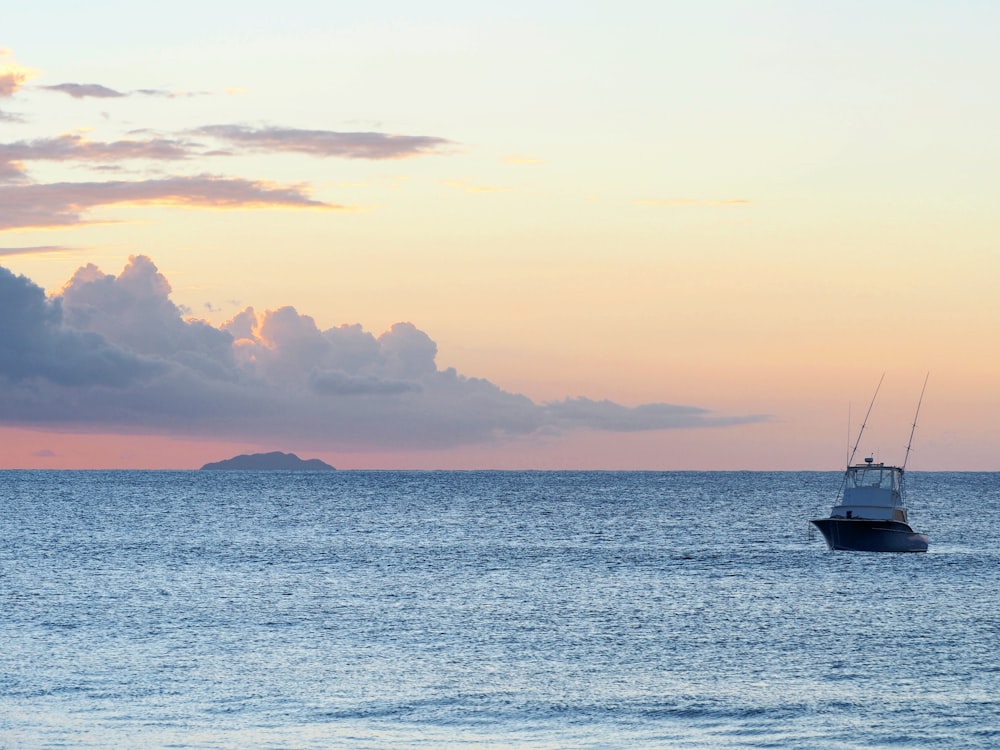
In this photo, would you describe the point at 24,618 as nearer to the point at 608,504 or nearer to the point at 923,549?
the point at 923,549

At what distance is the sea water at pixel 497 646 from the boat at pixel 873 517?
1.42 m

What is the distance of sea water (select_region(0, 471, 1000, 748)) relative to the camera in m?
40.8

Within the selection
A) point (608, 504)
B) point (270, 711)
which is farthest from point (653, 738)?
point (608, 504)

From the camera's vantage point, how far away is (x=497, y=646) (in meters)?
55.9

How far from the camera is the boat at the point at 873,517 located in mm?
94688

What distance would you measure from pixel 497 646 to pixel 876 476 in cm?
4831

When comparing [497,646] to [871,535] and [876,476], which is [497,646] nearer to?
[871,535]

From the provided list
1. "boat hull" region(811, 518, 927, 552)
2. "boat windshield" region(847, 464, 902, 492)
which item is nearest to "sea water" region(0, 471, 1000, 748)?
"boat hull" region(811, 518, 927, 552)

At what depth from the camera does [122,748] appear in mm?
37281

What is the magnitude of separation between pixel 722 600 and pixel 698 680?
23428 mm

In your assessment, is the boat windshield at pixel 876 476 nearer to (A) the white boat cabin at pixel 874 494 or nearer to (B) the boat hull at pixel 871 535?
(A) the white boat cabin at pixel 874 494

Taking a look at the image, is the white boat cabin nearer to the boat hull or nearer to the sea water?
the boat hull

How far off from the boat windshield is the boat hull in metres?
2.86

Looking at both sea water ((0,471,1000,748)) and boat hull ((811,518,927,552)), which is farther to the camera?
boat hull ((811,518,927,552))
